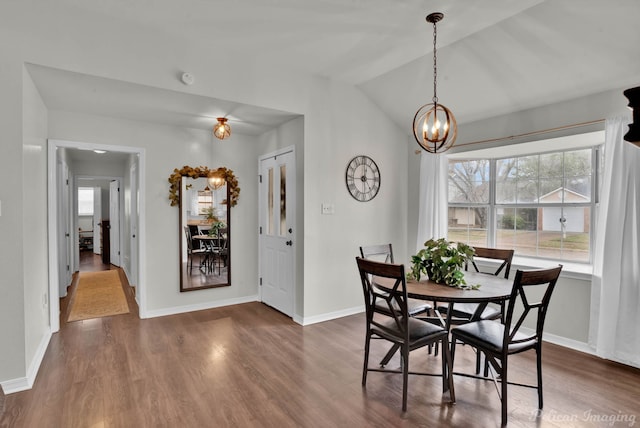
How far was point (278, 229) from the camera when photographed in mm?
4602

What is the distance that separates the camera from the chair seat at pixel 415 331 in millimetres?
2408

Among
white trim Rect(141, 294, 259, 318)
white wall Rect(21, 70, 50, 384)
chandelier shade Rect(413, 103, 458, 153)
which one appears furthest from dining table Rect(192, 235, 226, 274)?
chandelier shade Rect(413, 103, 458, 153)

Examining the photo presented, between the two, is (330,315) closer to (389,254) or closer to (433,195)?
(389,254)

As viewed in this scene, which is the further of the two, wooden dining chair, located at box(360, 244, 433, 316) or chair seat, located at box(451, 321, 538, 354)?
wooden dining chair, located at box(360, 244, 433, 316)

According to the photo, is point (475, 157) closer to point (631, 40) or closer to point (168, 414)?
point (631, 40)

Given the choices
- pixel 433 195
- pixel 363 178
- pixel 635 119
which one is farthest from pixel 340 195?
pixel 635 119

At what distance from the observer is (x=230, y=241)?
4.89 m

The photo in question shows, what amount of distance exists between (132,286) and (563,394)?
5744 mm

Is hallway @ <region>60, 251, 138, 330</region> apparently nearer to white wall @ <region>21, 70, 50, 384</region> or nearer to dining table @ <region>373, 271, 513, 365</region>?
white wall @ <region>21, 70, 50, 384</region>

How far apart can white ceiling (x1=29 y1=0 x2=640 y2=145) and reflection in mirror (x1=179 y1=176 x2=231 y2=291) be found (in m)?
0.97

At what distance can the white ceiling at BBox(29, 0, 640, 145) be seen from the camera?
2.71m

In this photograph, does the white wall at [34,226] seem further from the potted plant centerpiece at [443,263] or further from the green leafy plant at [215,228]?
the potted plant centerpiece at [443,263]

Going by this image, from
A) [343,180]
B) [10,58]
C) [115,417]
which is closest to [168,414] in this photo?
[115,417]

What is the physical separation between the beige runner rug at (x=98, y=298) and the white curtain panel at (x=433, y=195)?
13.0 ft
